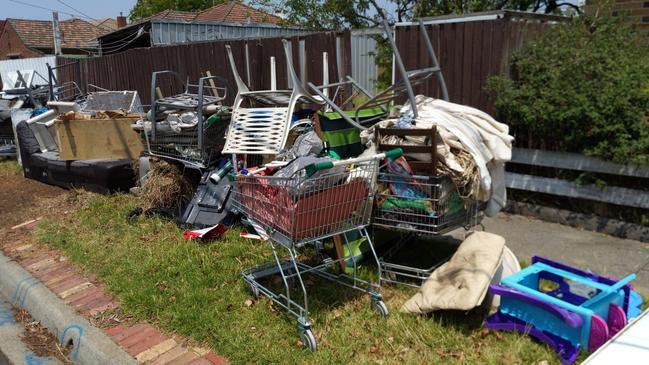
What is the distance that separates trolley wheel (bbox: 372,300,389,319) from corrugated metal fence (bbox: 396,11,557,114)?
319 centimetres

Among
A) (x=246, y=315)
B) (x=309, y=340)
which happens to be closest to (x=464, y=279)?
(x=309, y=340)

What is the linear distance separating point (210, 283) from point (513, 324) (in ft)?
7.56

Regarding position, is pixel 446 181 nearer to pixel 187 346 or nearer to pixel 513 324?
pixel 513 324

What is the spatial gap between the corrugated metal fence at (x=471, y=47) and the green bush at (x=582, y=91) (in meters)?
0.17

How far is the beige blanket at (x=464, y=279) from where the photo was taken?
331 cm

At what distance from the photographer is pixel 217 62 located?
913cm

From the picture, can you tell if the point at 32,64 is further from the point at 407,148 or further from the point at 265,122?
the point at 407,148

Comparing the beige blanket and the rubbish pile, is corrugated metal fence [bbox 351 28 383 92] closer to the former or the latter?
the rubbish pile

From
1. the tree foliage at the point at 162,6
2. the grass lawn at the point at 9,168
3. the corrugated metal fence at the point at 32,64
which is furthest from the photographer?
the tree foliage at the point at 162,6

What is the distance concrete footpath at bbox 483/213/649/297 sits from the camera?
4.40m

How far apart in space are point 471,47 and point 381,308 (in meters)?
3.63

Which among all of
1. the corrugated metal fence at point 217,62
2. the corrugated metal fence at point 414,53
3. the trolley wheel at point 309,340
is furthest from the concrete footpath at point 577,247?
the corrugated metal fence at point 217,62

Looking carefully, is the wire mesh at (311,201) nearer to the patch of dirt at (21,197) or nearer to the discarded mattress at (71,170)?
the discarded mattress at (71,170)

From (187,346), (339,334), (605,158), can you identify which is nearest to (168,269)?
(187,346)
